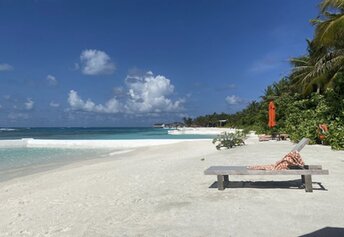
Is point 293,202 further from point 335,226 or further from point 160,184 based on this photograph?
point 160,184

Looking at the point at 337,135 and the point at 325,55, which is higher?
the point at 325,55


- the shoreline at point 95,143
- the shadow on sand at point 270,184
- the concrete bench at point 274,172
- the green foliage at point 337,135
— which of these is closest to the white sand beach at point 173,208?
the shadow on sand at point 270,184

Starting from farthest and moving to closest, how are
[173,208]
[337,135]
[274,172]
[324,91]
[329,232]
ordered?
[324,91], [337,135], [274,172], [173,208], [329,232]

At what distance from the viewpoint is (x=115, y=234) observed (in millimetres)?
4816

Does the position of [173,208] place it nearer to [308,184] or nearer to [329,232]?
[329,232]

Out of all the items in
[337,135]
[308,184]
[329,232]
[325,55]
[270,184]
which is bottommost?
[329,232]

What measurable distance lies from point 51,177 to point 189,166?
4.47 metres

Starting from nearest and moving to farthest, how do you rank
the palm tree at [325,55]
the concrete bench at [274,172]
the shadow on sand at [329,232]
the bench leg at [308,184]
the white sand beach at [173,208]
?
the shadow on sand at [329,232] → the white sand beach at [173,208] → the concrete bench at [274,172] → the bench leg at [308,184] → the palm tree at [325,55]

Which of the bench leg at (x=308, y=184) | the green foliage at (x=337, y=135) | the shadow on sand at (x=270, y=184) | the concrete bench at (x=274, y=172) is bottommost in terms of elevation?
the shadow on sand at (x=270, y=184)

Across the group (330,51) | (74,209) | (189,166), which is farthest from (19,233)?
(330,51)

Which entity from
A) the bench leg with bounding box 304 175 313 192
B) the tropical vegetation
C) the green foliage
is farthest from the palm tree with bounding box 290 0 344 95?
the bench leg with bounding box 304 175 313 192

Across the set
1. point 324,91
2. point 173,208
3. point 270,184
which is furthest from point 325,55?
point 173,208

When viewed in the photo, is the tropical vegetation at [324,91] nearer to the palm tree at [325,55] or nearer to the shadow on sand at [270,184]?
the palm tree at [325,55]

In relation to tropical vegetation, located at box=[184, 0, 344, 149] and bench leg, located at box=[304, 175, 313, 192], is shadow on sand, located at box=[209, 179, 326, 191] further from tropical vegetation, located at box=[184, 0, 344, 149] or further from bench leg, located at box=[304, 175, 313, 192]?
tropical vegetation, located at box=[184, 0, 344, 149]
